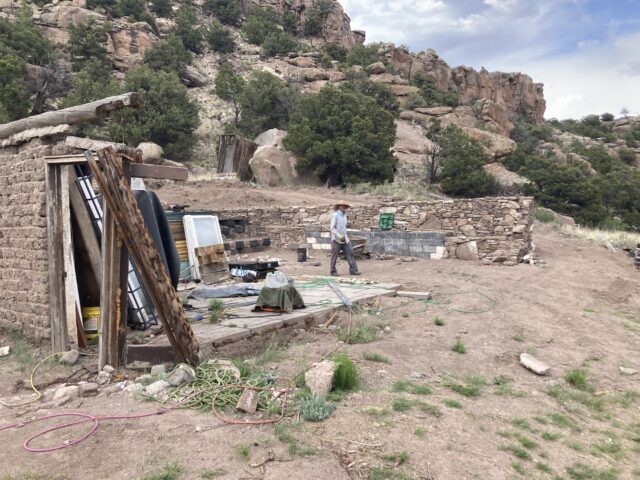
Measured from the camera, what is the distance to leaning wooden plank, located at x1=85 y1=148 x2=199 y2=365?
3.77 meters

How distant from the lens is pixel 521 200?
37.5 feet

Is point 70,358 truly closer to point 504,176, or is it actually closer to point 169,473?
point 169,473

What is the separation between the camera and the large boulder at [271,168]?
20859mm

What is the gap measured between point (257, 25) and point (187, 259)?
4047 centimetres

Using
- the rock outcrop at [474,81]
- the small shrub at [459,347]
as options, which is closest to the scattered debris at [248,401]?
the small shrub at [459,347]

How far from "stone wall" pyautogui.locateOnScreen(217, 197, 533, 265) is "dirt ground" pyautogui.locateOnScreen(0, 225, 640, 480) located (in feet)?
14.4

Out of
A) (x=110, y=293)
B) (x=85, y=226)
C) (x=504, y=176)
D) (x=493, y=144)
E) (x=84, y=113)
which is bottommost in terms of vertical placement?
(x=110, y=293)

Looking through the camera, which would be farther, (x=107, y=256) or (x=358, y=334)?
(x=358, y=334)

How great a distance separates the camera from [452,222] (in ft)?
40.4

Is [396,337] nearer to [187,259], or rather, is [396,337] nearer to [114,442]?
[114,442]

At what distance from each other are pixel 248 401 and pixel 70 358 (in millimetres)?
2157

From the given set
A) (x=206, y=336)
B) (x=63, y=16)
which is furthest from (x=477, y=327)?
(x=63, y=16)

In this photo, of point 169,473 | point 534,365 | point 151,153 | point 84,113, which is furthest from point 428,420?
point 151,153

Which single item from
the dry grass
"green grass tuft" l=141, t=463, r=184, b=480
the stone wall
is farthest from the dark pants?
the dry grass
